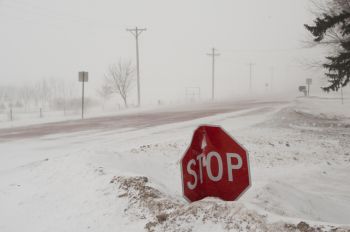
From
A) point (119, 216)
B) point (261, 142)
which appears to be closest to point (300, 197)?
point (119, 216)

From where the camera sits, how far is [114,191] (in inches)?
211

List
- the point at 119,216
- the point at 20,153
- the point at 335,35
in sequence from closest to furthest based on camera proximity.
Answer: the point at 119,216
the point at 20,153
the point at 335,35

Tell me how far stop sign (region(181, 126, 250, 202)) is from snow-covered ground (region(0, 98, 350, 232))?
0.20 metres

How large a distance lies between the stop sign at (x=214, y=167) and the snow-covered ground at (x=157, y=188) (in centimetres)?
20

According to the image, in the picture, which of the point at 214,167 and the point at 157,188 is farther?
the point at 157,188

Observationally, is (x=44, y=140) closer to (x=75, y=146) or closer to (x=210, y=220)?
(x=75, y=146)

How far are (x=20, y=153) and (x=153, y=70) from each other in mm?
176811

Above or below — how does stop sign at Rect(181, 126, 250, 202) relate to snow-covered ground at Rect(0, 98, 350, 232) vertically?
above

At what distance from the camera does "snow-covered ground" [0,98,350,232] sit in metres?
4.04

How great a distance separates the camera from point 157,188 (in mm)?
5340

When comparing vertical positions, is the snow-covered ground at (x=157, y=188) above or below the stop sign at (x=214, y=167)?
below

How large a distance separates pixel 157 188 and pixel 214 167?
1377mm

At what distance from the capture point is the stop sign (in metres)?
4.08

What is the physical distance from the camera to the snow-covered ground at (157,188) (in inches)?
159
